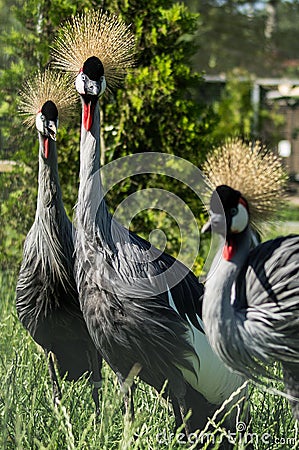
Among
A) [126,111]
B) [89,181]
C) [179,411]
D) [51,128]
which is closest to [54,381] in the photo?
[179,411]

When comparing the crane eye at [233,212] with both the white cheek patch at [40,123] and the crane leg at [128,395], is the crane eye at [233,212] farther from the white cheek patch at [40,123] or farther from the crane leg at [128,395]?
the white cheek patch at [40,123]

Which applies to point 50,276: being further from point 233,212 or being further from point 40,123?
point 233,212

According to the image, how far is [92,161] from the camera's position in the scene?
3045 mm

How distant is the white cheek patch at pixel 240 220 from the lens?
2438mm

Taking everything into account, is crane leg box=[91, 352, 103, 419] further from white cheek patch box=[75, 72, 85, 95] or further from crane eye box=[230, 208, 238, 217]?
crane eye box=[230, 208, 238, 217]

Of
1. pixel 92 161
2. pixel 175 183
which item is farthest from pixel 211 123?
pixel 92 161

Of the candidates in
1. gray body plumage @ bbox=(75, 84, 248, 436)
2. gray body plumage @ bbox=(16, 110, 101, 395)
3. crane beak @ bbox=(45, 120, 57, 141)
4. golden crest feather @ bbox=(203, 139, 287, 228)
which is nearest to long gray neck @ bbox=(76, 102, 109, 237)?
gray body plumage @ bbox=(75, 84, 248, 436)

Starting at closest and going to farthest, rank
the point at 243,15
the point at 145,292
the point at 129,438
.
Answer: the point at 129,438 → the point at 145,292 → the point at 243,15

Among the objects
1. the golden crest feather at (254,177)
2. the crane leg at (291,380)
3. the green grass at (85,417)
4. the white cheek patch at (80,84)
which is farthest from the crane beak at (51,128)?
the crane leg at (291,380)

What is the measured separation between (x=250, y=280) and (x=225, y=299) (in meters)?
0.12

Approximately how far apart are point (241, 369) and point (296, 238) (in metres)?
0.46

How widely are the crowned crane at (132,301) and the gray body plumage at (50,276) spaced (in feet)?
0.94

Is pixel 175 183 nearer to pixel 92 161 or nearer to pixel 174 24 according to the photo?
pixel 174 24

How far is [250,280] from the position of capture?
101 inches
